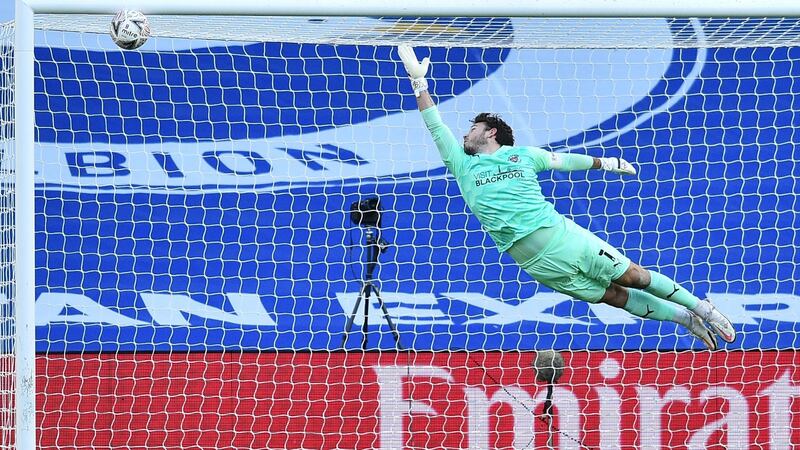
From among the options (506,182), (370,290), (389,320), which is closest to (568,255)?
(506,182)

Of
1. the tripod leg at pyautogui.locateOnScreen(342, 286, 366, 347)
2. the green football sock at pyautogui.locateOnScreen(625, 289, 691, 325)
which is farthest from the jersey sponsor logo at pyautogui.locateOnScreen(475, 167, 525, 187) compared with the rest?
the tripod leg at pyautogui.locateOnScreen(342, 286, 366, 347)

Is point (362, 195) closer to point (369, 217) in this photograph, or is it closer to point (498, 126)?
point (369, 217)

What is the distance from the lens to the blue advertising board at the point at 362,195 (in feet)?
27.2

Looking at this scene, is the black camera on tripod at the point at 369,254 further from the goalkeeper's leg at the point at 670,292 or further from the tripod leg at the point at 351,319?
the goalkeeper's leg at the point at 670,292

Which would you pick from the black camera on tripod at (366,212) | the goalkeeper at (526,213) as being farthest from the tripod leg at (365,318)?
the goalkeeper at (526,213)

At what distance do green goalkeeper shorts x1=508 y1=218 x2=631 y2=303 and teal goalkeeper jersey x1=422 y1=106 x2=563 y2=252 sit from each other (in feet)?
0.20

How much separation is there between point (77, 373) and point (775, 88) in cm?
513

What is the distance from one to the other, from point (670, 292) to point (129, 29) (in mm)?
3120

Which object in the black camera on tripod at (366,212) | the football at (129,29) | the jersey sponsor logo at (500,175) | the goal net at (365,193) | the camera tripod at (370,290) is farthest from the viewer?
the goal net at (365,193)

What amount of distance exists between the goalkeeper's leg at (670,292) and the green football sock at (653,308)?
8cm

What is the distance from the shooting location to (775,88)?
27.3ft

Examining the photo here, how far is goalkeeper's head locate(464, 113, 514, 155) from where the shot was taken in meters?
6.27

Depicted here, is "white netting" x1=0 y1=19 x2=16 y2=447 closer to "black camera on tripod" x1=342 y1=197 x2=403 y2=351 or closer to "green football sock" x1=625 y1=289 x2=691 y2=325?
"black camera on tripod" x1=342 y1=197 x2=403 y2=351

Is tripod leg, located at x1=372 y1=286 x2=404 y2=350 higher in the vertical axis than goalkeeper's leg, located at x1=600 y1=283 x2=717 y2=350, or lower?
higher
